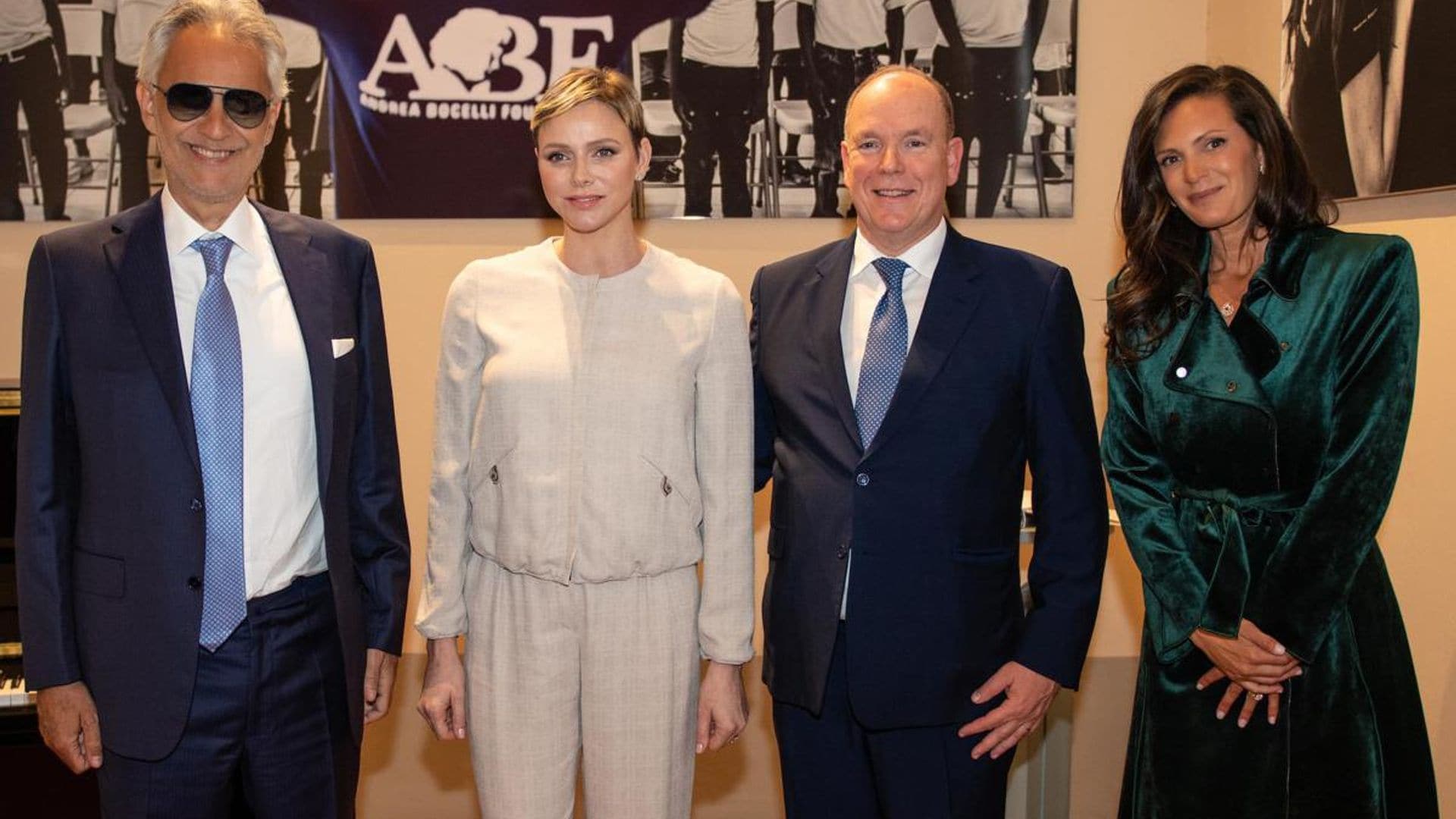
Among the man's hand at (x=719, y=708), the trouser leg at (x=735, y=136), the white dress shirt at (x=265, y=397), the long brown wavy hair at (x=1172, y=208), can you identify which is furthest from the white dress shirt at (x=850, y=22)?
the man's hand at (x=719, y=708)

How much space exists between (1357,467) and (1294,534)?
0.50ft

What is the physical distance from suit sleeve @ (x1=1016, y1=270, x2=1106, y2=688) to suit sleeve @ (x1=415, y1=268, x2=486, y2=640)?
3.27 feet

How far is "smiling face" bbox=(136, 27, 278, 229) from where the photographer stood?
2.01 metres

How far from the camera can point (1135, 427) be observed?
2213 millimetres

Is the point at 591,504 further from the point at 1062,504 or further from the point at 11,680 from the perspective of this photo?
the point at 11,680

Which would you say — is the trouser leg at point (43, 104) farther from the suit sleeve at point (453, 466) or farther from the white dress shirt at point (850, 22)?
the white dress shirt at point (850, 22)

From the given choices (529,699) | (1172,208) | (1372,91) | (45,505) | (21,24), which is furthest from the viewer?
(21,24)

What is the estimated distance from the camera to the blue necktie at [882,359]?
2.08 m

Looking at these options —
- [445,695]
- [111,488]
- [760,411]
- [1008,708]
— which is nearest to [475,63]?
[760,411]

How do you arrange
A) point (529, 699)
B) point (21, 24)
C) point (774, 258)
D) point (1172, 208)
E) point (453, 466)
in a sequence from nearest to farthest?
point (529, 699)
point (453, 466)
point (1172, 208)
point (21, 24)
point (774, 258)

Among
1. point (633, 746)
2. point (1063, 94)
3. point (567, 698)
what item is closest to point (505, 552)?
point (567, 698)

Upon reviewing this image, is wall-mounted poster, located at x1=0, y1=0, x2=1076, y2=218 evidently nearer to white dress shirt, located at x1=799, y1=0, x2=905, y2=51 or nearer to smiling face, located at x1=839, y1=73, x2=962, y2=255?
white dress shirt, located at x1=799, y1=0, x2=905, y2=51

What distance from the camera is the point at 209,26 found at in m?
2.04

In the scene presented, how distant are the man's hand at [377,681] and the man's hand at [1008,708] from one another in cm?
106
